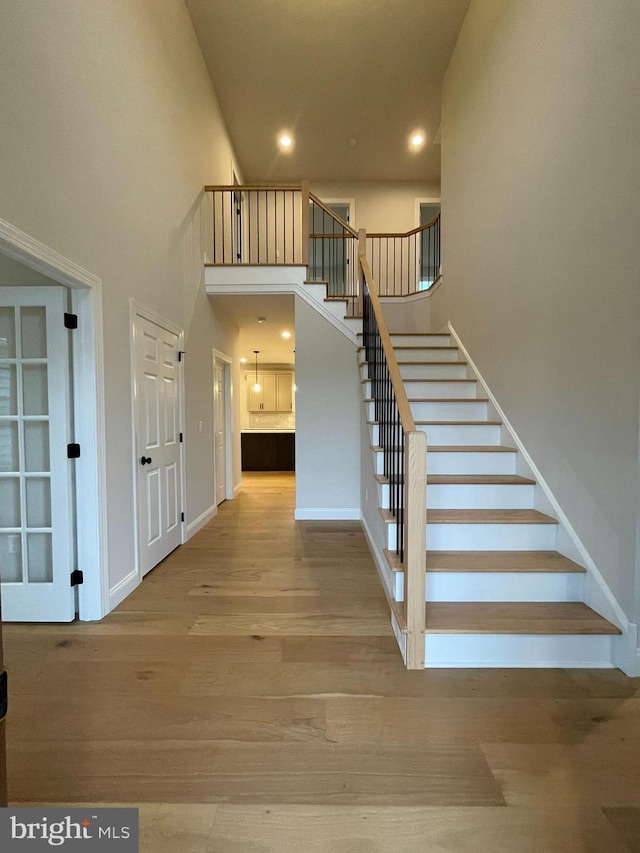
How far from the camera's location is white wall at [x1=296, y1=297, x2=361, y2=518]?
441 cm

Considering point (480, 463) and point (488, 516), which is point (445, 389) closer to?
point (480, 463)

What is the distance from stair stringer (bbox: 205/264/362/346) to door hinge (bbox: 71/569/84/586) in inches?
127

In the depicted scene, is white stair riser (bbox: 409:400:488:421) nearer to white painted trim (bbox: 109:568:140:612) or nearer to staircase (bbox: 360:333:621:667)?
staircase (bbox: 360:333:621:667)

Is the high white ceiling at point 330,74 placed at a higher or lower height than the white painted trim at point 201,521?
higher

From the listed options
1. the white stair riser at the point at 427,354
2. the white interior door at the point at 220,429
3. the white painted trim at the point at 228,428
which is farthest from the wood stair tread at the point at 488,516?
the white painted trim at the point at 228,428

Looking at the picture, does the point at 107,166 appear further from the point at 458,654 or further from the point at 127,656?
the point at 458,654

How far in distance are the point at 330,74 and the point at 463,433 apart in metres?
4.63

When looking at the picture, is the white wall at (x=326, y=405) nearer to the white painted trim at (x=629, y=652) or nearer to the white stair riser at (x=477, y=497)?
the white stair riser at (x=477, y=497)

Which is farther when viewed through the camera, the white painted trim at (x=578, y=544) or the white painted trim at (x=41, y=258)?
the white painted trim at (x=578, y=544)

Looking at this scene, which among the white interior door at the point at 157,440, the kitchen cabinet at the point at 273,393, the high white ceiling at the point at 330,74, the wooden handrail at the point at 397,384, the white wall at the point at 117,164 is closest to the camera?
the white wall at the point at 117,164

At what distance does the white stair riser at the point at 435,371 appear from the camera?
3.81 metres

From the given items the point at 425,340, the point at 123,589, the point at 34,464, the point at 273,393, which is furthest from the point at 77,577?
the point at 273,393

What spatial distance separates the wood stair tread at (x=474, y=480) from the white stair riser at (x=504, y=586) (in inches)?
24.1

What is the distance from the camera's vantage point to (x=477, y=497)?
2623 mm
